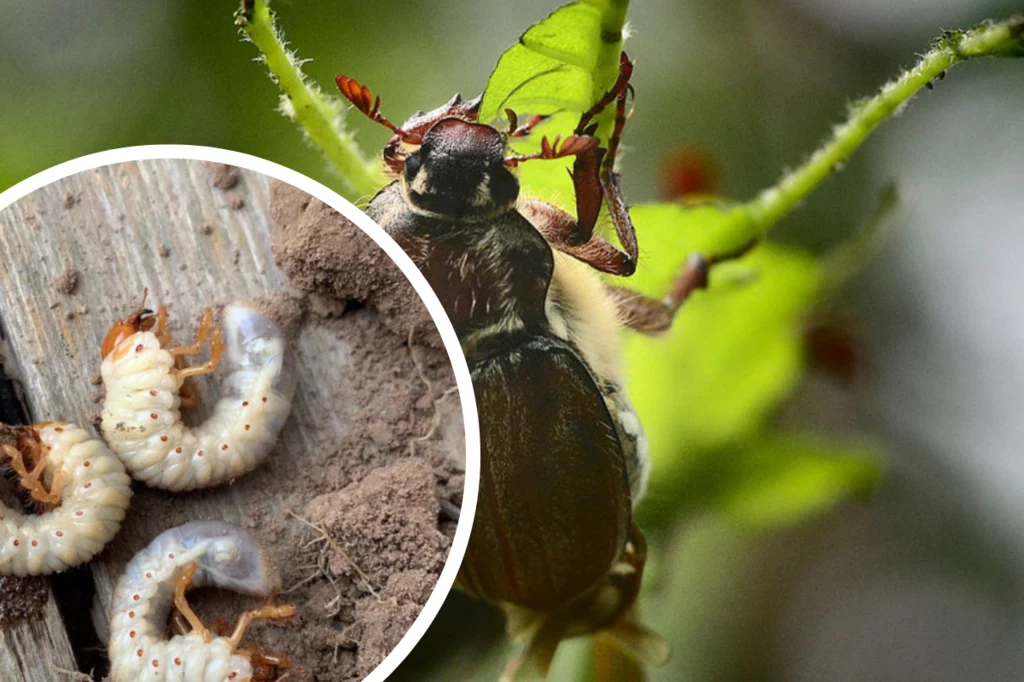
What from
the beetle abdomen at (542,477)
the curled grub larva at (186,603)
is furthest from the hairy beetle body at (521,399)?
the curled grub larva at (186,603)

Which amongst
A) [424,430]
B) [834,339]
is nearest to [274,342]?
[424,430]

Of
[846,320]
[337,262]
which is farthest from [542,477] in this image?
[846,320]

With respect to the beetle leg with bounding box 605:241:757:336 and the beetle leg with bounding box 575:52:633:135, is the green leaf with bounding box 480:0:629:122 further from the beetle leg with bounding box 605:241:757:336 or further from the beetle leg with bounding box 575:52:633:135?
the beetle leg with bounding box 605:241:757:336

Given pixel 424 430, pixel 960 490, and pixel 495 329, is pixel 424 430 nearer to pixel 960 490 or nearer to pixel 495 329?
pixel 495 329

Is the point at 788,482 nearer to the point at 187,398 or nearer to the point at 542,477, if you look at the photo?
the point at 542,477

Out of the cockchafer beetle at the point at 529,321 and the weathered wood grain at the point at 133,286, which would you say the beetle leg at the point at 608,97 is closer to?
the cockchafer beetle at the point at 529,321

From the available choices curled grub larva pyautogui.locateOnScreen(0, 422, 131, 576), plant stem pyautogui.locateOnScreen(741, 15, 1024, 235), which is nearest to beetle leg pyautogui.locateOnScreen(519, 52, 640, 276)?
plant stem pyautogui.locateOnScreen(741, 15, 1024, 235)

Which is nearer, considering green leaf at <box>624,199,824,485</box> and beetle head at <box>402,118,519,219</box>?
beetle head at <box>402,118,519,219</box>
